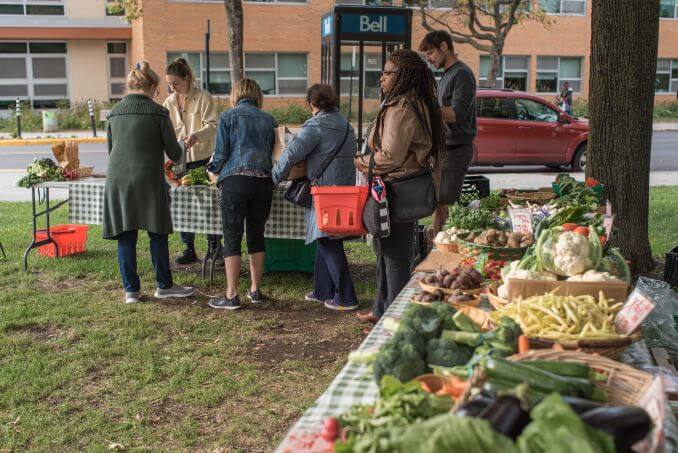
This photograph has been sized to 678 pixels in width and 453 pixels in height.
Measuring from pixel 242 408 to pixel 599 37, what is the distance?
4.45 m

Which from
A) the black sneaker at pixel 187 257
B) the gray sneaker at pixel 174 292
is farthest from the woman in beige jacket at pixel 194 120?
the black sneaker at pixel 187 257

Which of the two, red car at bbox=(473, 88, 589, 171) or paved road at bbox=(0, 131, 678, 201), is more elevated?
red car at bbox=(473, 88, 589, 171)

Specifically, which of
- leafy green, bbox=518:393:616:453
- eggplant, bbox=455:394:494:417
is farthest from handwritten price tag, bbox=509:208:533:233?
leafy green, bbox=518:393:616:453

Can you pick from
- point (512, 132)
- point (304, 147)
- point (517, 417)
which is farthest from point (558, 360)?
point (512, 132)

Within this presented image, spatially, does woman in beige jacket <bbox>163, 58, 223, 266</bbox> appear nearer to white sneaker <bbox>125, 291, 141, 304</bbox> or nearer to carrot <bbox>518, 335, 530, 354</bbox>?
white sneaker <bbox>125, 291, 141, 304</bbox>

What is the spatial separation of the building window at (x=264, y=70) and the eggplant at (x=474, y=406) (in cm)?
2638

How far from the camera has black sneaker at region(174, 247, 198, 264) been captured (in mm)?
8039

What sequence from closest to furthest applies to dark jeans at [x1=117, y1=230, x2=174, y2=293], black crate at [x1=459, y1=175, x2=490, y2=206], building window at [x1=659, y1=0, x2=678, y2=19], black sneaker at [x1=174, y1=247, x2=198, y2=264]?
1. dark jeans at [x1=117, y1=230, x2=174, y2=293]
2. black crate at [x1=459, y1=175, x2=490, y2=206]
3. black sneaker at [x1=174, y1=247, x2=198, y2=264]
4. building window at [x1=659, y1=0, x2=678, y2=19]

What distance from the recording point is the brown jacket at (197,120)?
23.7 ft

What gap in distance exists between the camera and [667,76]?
33000mm

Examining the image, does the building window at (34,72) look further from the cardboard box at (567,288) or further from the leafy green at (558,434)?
the leafy green at (558,434)

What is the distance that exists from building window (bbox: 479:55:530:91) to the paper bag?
1013 inches

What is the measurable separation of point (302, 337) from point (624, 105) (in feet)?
11.2

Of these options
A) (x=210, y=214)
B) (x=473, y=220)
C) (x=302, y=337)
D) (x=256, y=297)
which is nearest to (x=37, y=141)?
(x=210, y=214)
